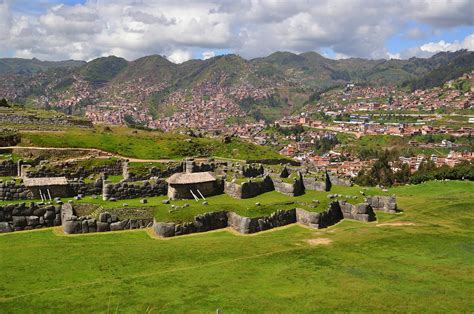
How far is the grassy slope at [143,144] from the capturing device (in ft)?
135

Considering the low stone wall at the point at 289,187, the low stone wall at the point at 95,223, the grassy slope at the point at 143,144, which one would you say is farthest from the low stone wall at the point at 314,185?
the low stone wall at the point at 95,223

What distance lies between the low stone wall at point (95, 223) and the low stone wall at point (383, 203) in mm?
15793

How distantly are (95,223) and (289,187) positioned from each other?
50.7 ft

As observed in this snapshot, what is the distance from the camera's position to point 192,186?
31.3 meters

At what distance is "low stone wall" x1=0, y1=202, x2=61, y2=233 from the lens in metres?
24.2

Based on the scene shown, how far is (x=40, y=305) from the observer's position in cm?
1437

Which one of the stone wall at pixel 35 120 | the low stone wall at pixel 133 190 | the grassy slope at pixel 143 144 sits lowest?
the low stone wall at pixel 133 190

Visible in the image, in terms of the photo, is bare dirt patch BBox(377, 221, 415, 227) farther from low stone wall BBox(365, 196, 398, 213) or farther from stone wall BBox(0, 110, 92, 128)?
stone wall BBox(0, 110, 92, 128)

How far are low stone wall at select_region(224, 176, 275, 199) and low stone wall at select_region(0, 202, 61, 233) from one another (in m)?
12.3

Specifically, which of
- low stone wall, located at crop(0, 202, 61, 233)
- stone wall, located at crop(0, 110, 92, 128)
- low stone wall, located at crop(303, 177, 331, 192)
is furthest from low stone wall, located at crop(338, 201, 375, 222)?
stone wall, located at crop(0, 110, 92, 128)

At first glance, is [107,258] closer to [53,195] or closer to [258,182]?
[53,195]

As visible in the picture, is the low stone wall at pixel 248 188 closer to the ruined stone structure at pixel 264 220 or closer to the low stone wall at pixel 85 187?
the ruined stone structure at pixel 264 220

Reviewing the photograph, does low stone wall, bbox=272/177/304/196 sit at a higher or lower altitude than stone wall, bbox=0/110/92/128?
lower

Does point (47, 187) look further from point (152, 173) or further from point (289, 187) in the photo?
point (289, 187)
